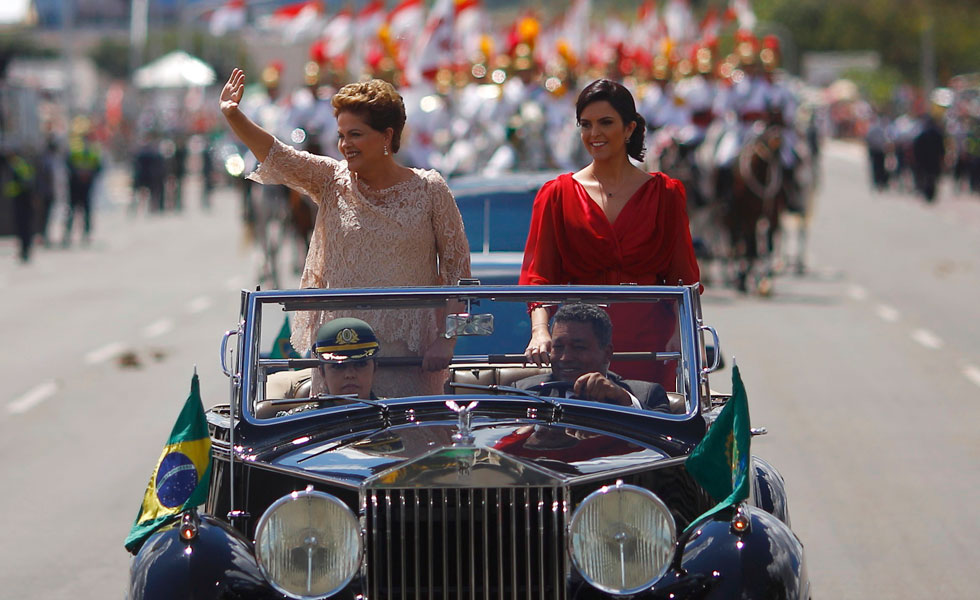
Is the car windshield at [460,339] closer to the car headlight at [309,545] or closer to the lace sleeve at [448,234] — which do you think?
the lace sleeve at [448,234]

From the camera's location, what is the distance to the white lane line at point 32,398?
12414 mm

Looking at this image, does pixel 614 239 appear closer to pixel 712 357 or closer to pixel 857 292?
pixel 712 357

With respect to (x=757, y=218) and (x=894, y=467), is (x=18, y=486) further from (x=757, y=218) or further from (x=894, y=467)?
(x=757, y=218)

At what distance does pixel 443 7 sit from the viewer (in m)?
29.6

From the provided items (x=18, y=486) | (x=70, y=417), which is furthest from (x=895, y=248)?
(x=18, y=486)

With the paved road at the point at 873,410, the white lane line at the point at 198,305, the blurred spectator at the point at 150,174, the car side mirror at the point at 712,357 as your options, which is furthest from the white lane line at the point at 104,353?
the blurred spectator at the point at 150,174

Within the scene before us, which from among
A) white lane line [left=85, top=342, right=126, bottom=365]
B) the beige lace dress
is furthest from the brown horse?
the beige lace dress

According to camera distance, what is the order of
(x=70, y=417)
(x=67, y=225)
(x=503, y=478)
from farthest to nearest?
(x=67, y=225), (x=70, y=417), (x=503, y=478)

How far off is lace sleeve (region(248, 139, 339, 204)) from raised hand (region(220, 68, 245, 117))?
0.20m

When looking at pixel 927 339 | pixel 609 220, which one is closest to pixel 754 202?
pixel 927 339

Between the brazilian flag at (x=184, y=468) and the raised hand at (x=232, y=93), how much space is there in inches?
53.2

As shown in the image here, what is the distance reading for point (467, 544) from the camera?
4559 millimetres

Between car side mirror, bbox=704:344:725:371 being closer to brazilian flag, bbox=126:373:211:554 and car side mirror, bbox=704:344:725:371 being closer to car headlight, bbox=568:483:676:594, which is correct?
car headlight, bbox=568:483:676:594

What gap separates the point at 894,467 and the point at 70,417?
571cm
